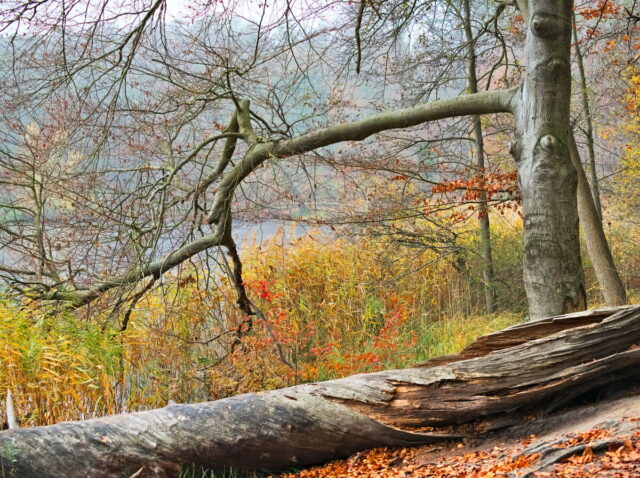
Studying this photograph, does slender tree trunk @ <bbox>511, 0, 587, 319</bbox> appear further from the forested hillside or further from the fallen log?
the fallen log

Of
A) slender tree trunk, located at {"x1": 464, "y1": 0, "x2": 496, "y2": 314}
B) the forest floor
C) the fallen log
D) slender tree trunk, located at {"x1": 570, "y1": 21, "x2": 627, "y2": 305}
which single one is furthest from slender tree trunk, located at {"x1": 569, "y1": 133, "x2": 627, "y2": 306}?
the forest floor

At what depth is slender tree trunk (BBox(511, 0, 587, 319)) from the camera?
400 cm

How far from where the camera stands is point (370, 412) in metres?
3.39

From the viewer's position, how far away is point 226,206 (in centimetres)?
479

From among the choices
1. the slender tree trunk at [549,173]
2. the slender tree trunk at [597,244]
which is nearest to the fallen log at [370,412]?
the slender tree trunk at [549,173]

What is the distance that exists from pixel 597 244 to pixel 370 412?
4234 mm

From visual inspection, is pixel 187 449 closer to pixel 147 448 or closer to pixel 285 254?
pixel 147 448

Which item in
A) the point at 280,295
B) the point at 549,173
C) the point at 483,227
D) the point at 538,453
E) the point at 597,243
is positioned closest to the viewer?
the point at 538,453

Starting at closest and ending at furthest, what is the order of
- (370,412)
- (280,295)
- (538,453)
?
(538,453)
(370,412)
(280,295)

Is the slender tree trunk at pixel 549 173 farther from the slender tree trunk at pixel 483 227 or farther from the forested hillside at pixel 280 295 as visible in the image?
the slender tree trunk at pixel 483 227

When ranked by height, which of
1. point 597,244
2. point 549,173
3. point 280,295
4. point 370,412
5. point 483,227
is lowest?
point 370,412

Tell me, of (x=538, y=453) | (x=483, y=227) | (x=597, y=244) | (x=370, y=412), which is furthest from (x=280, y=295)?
(x=538, y=453)

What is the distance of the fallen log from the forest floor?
80 millimetres

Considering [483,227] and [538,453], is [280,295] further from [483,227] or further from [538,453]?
[538,453]
